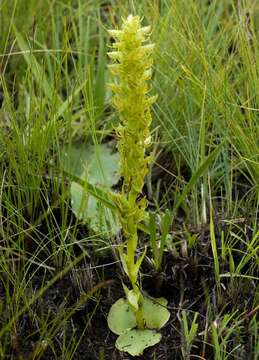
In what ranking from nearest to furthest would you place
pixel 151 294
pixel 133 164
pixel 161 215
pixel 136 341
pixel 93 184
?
pixel 133 164 → pixel 136 341 → pixel 151 294 → pixel 161 215 → pixel 93 184

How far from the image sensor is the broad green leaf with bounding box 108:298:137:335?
142 centimetres

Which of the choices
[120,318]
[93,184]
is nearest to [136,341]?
[120,318]

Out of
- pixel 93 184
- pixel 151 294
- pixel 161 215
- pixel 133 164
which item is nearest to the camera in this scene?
pixel 133 164

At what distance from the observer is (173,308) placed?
1.44 metres

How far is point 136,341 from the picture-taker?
4.51 ft

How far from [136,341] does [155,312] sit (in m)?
0.09

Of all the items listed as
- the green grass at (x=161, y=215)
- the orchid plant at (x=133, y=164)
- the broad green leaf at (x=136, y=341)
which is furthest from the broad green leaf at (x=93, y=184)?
the broad green leaf at (x=136, y=341)

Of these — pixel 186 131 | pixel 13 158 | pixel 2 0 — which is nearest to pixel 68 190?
pixel 13 158

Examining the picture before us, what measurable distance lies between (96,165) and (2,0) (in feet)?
2.05

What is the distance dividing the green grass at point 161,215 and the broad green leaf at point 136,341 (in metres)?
0.03

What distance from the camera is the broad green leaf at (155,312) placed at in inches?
55.9

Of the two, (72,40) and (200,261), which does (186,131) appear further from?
(72,40)

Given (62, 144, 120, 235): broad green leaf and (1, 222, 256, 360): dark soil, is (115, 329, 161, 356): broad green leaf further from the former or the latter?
(62, 144, 120, 235): broad green leaf

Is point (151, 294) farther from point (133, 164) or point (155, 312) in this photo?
point (133, 164)
